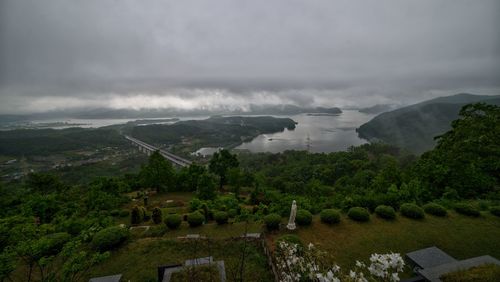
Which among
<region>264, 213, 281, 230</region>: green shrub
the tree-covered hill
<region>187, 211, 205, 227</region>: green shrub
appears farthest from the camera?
the tree-covered hill

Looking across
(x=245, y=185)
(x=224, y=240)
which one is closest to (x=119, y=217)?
(x=224, y=240)

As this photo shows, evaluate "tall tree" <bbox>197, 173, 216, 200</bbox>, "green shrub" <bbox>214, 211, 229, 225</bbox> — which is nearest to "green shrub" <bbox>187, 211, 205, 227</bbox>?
"green shrub" <bbox>214, 211, 229, 225</bbox>

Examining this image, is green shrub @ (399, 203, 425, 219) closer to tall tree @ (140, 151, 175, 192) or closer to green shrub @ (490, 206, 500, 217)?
green shrub @ (490, 206, 500, 217)

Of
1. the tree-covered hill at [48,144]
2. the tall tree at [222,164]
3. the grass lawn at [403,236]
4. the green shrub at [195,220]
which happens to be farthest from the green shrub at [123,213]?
the tree-covered hill at [48,144]

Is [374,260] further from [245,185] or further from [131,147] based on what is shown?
[131,147]

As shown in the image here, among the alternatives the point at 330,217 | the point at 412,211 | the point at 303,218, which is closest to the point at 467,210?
the point at 412,211

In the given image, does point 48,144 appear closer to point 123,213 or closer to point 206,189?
point 123,213

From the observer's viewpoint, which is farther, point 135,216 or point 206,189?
point 206,189
